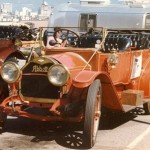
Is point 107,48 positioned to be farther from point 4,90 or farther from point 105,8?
point 105,8

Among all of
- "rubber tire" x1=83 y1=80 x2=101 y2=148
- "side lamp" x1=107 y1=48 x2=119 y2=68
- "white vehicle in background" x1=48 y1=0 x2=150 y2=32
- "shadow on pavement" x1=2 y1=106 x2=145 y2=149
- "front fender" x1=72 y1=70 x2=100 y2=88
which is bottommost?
"shadow on pavement" x1=2 y1=106 x2=145 y2=149

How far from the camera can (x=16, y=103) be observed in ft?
20.6

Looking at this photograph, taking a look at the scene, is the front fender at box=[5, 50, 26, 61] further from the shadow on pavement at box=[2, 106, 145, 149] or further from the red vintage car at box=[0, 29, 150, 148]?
the red vintage car at box=[0, 29, 150, 148]

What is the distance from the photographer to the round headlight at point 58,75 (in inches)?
221

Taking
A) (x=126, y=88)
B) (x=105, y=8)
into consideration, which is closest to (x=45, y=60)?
(x=126, y=88)

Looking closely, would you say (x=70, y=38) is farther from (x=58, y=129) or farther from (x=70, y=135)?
(x=70, y=135)

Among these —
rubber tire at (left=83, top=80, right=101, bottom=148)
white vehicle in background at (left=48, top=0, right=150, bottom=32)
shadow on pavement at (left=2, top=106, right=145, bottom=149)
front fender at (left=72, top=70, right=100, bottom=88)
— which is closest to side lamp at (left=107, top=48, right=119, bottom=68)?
front fender at (left=72, top=70, right=100, bottom=88)

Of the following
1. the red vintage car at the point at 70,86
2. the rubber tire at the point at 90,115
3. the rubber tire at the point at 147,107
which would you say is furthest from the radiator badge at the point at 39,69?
Result: the rubber tire at the point at 147,107

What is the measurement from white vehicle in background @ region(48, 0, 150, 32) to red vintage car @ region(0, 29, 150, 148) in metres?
9.19

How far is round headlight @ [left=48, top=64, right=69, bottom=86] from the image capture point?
221 inches

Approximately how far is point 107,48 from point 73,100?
1.74 m

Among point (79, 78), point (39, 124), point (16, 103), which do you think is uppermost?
point (79, 78)

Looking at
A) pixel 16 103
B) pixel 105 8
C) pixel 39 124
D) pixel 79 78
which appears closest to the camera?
pixel 79 78

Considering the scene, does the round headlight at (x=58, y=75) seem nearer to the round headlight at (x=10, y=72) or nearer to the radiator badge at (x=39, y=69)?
the radiator badge at (x=39, y=69)
